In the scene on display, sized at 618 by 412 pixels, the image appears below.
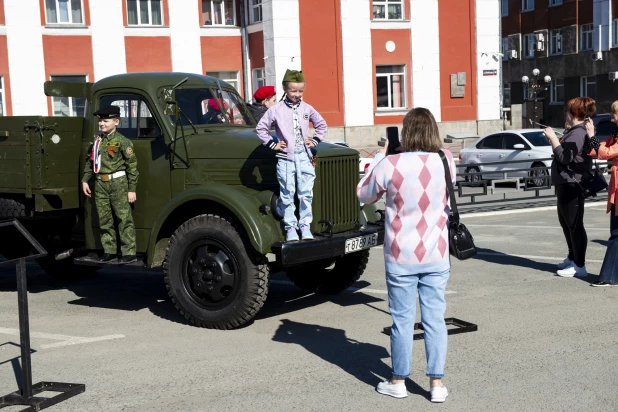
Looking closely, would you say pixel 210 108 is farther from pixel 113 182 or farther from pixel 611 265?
pixel 611 265

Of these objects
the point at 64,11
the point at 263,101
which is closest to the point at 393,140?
the point at 263,101

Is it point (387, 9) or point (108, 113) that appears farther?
point (387, 9)

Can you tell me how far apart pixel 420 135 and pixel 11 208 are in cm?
532

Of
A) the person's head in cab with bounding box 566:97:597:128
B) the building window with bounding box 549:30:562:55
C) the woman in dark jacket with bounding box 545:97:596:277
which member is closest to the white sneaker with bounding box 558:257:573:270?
the woman in dark jacket with bounding box 545:97:596:277

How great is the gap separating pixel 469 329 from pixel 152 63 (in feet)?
89.3

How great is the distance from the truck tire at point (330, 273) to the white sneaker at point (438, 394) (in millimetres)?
3547

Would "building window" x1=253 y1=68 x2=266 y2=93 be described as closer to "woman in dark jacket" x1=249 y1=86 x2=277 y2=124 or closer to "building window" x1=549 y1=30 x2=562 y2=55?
"woman in dark jacket" x1=249 y1=86 x2=277 y2=124

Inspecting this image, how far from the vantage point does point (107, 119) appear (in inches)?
329

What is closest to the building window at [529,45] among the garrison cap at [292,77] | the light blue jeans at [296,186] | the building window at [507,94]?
the building window at [507,94]

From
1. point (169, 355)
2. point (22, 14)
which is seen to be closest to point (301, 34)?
point (22, 14)

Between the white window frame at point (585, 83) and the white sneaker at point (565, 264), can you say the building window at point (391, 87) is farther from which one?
the white sneaker at point (565, 264)

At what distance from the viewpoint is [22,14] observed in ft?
101

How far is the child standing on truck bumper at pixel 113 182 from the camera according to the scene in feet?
27.0

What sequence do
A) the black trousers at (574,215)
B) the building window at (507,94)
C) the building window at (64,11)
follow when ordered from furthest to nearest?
the building window at (507,94), the building window at (64,11), the black trousers at (574,215)
